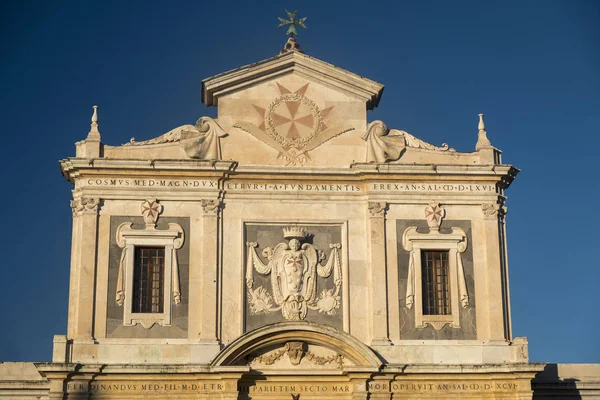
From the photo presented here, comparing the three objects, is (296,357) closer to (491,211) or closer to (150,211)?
(150,211)

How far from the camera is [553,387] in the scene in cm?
3111

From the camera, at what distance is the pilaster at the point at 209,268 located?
29.6m

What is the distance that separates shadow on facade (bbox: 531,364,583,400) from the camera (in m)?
31.0

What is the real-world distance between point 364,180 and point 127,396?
305 inches

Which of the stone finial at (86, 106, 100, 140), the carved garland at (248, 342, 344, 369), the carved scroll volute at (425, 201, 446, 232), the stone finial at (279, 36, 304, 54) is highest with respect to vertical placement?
the stone finial at (279, 36, 304, 54)

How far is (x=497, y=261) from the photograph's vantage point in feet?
101

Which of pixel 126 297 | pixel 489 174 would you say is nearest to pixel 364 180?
pixel 489 174

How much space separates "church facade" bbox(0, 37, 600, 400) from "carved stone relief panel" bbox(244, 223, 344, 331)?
4 centimetres

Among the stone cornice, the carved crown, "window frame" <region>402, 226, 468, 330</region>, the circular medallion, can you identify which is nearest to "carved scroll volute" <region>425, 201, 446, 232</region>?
"window frame" <region>402, 226, 468, 330</region>

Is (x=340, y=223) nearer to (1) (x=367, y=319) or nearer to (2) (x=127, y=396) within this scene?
(1) (x=367, y=319)

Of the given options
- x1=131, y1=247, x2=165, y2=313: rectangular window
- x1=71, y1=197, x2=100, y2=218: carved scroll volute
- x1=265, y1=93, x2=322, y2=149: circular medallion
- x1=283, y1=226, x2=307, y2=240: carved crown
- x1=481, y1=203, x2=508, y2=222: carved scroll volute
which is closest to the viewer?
x1=131, y1=247, x2=165, y2=313: rectangular window

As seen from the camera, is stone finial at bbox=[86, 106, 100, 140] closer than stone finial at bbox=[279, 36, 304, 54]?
Yes

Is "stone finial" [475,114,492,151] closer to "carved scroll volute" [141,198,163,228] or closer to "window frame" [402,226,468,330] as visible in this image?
"window frame" [402,226,468,330]

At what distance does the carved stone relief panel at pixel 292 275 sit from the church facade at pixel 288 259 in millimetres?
36
